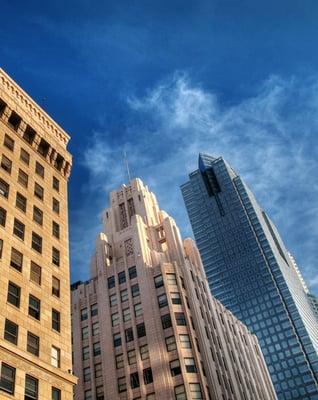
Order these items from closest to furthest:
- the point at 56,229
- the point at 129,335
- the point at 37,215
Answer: the point at 37,215 < the point at 56,229 < the point at 129,335

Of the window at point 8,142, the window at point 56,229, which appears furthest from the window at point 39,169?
the window at point 56,229

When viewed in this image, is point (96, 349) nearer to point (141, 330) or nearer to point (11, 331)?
point (141, 330)

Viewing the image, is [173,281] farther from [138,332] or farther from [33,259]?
[33,259]

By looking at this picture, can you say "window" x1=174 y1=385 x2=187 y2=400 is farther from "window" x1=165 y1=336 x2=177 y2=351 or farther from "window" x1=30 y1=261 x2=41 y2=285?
"window" x1=30 y1=261 x2=41 y2=285

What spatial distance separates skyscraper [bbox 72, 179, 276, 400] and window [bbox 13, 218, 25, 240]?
1538 inches

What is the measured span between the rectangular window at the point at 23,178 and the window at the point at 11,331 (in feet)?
55.4

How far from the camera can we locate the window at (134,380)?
240ft

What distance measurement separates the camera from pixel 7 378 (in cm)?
3241

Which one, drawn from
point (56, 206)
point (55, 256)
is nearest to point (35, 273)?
point (55, 256)

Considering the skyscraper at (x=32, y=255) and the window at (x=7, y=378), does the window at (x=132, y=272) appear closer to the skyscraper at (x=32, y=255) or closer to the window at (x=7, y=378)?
the skyscraper at (x=32, y=255)

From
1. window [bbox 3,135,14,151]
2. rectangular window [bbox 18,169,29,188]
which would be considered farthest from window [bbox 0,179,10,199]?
window [bbox 3,135,14,151]

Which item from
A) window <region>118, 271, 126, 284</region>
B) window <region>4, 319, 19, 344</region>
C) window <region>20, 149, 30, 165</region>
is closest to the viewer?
window <region>4, 319, 19, 344</region>

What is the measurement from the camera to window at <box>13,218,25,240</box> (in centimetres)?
4262

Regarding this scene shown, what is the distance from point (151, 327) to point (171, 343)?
4.63 metres
